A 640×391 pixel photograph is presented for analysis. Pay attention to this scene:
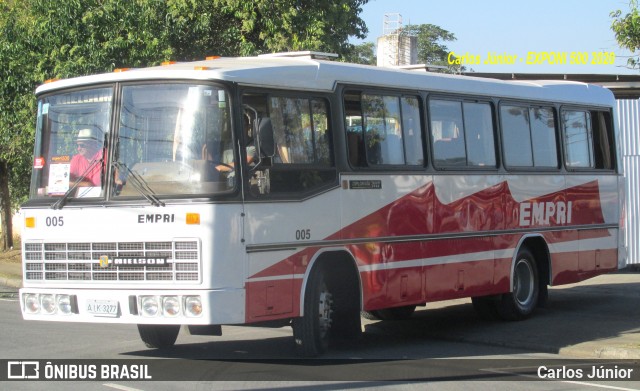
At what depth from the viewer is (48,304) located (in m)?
10.4

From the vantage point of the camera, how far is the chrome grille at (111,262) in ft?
32.1

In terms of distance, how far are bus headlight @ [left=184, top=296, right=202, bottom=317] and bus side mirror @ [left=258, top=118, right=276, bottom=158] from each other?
1692 millimetres

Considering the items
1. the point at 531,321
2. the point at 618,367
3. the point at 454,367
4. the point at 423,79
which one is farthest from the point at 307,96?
the point at 531,321

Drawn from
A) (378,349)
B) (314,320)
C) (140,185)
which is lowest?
(378,349)

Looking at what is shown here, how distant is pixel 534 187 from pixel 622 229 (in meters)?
2.82

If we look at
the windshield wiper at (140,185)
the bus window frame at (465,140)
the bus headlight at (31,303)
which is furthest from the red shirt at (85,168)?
the bus window frame at (465,140)

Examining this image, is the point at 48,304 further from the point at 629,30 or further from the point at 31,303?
the point at 629,30

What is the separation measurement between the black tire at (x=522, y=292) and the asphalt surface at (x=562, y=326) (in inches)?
7.6

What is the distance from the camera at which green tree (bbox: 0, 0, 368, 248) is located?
65.3 feet

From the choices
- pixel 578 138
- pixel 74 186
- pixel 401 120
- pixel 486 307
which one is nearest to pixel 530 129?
pixel 578 138

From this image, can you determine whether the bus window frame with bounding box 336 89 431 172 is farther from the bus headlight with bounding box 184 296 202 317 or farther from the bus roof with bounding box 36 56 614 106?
the bus headlight with bounding box 184 296 202 317

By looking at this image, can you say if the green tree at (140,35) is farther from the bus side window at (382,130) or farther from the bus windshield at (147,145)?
the bus windshield at (147,145)

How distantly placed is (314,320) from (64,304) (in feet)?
8.88

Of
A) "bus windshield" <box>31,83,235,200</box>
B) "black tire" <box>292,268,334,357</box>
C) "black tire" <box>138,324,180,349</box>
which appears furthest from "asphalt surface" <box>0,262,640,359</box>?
"bus windshield" <box>31,83,235,200</box>
